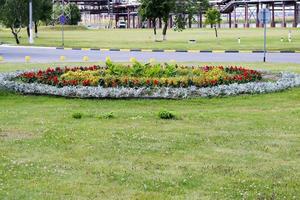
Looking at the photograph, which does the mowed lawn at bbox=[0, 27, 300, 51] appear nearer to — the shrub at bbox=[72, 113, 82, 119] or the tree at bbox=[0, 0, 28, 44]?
the tree at bbox=[0, 0, 28, 44]

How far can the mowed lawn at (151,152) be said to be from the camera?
7.52m

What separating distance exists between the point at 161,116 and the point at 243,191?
567 centimetres

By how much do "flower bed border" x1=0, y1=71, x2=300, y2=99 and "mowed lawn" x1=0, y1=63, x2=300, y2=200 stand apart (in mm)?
717

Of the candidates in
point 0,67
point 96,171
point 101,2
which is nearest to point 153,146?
point 96,171

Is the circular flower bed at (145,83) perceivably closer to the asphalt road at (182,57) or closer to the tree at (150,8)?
the asphalt road at (182,57)

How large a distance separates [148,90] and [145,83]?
22.0 inches

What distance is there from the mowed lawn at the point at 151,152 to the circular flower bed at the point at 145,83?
82 cm

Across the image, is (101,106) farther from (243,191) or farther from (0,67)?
(0,67)

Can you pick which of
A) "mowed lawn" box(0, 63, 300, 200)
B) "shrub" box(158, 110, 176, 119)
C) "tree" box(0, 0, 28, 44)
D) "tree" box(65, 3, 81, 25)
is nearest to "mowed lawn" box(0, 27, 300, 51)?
"tree" box(0, 0, 28, 44)

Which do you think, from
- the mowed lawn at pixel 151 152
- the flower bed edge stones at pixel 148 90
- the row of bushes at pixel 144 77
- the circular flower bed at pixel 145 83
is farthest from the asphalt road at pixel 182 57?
the mowed lawn at pixel 151 152

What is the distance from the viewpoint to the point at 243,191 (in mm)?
7391

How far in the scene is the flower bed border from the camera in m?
15.9

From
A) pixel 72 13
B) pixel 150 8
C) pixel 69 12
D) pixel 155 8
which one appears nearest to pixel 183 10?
pixel 155 8

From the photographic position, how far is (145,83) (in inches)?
652
